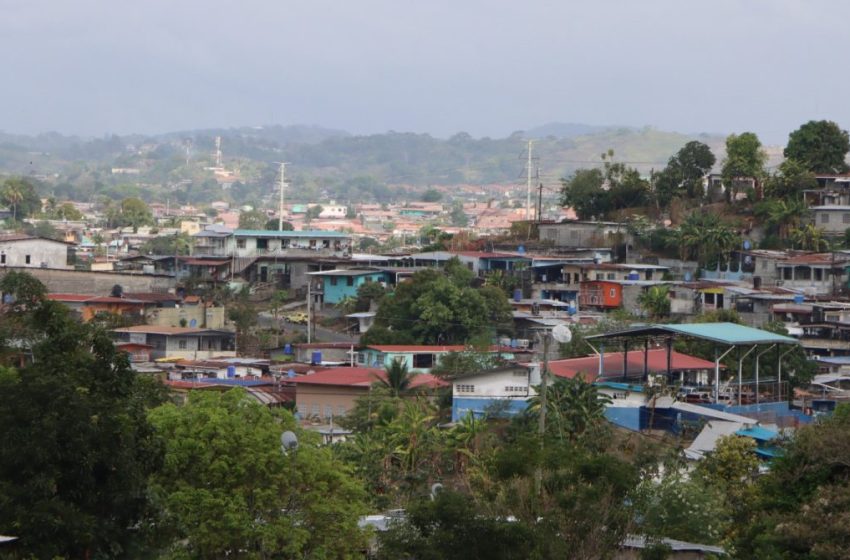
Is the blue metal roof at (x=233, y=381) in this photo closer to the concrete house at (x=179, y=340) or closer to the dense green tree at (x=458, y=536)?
the concrete house at (x=179, y=340)

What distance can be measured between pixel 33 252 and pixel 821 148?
2725 centimetres

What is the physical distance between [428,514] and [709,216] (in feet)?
122

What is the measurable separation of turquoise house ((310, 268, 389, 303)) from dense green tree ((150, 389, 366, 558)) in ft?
102

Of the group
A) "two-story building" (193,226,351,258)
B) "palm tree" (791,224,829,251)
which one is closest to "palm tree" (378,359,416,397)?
"palm tree" (791,224,829,251)

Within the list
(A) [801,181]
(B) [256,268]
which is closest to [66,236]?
(B) [256,268]

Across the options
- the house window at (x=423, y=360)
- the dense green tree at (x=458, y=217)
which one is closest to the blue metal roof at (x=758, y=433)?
the house window at (x=423, y=360)

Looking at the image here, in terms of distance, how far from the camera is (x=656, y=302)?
155ft

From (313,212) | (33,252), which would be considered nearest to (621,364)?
(33,252)

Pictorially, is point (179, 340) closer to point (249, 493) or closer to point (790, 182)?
point (790, 182)

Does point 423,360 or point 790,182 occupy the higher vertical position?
point 790,182

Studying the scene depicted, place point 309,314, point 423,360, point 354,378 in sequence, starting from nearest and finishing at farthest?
point 354,378 → point 423,360 → point 309,314

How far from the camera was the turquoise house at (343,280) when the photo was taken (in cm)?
5309

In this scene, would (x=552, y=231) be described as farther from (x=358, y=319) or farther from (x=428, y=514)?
(x=428, y=514)

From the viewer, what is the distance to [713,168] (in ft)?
202
